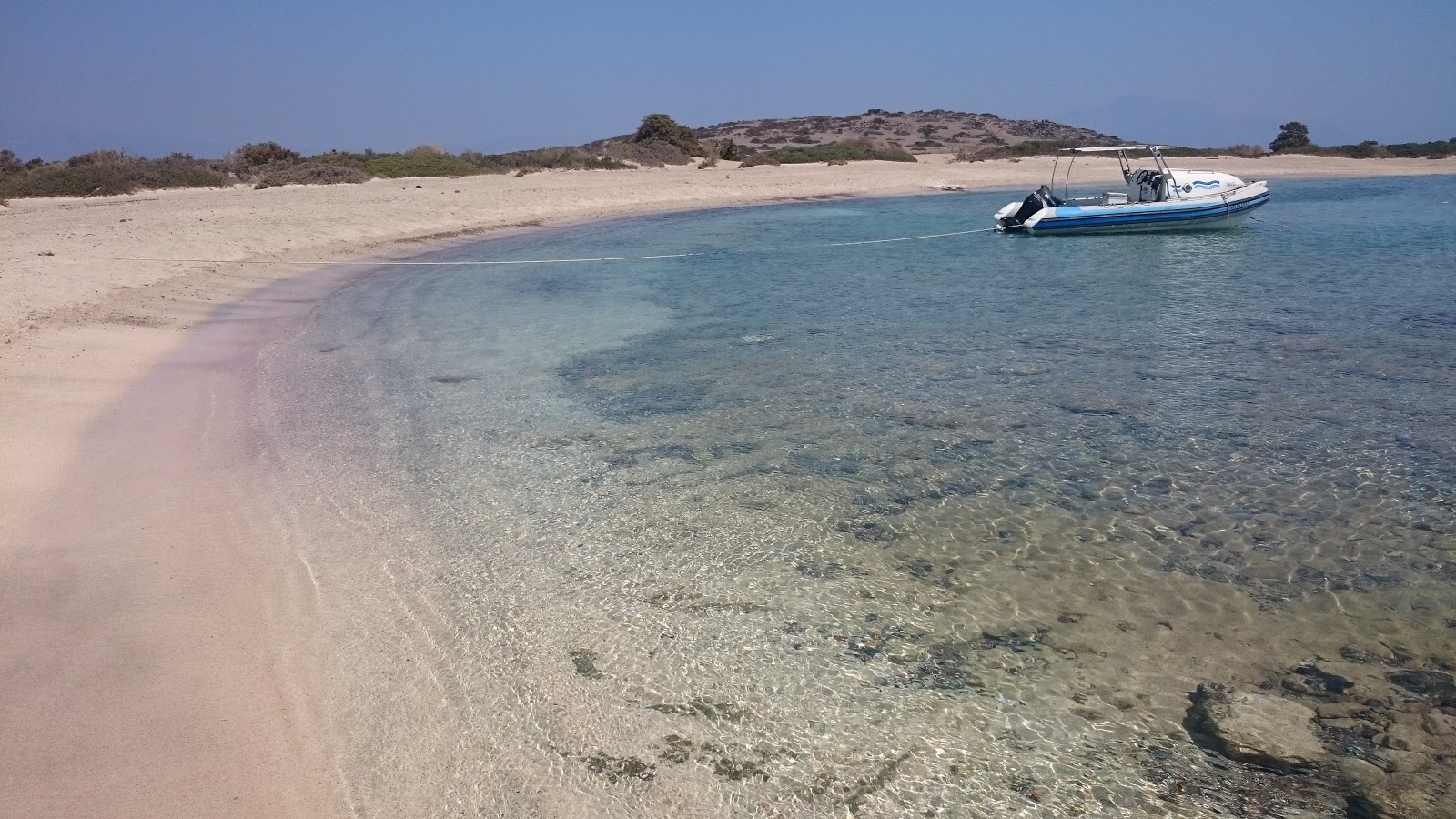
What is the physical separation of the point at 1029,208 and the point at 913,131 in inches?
1591

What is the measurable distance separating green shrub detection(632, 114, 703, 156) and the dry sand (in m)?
29.1

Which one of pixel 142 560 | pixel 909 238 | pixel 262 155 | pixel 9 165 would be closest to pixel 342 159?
pixel 262 155

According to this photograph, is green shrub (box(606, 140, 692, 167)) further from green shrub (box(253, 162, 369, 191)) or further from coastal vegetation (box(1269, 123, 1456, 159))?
coastal vegetation (box(1269, 123, 1456, 159))

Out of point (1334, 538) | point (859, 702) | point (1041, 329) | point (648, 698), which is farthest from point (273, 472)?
point (1041, 329)

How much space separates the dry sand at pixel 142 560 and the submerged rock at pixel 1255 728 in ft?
12.4

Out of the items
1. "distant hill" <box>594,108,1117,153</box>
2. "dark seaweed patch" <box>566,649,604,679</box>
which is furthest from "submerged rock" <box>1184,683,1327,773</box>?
"distant hill" <box>594,108,1117,153</box>

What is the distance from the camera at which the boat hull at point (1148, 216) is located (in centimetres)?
2030

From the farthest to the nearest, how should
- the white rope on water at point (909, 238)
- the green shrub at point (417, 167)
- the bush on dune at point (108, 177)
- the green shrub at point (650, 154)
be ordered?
1. the green shrub at point (650, 154)
2. the green shrub at point (417, 167)
3. the bush on dune at point (108, 177)
4. the white rope on water at point (909, 238)

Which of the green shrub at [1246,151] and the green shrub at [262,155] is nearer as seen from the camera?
the green shrub at [262,155]

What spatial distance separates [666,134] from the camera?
44.1 meters

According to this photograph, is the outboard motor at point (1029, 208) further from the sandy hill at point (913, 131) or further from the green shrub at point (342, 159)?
the sandy hill at point (913, 131)

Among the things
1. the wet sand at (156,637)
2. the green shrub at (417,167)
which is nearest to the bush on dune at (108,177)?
the green shrub at (417,167)

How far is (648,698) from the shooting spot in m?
4.35

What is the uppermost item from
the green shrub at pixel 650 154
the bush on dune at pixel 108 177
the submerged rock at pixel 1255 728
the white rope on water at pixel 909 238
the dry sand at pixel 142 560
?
the green shrub at pixel 650 154
